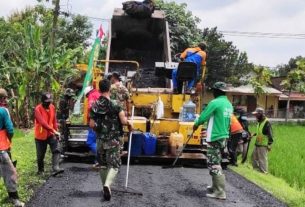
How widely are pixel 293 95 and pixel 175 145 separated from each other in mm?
49987

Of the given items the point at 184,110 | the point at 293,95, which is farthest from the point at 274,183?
the point at 293,95

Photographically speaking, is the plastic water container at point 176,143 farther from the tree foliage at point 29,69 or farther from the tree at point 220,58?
the tree at point 220,58

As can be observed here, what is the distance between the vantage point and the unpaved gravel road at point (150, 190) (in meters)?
7.33

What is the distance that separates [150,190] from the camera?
27.2ft

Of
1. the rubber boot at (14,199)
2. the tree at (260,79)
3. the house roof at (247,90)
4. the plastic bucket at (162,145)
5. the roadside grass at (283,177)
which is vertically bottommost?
the roadside grass at (283,177)

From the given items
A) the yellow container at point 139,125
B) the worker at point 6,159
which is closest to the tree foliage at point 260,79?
the yellow container at point 139,125

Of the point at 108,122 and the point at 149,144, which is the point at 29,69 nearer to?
the point at 149,144

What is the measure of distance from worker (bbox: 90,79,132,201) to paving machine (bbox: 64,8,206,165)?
318 cm

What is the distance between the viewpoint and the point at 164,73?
1245 centimetres

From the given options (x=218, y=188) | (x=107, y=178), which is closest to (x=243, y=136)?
(x=218, y=188)

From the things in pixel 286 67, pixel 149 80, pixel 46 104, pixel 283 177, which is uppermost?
pixel 286 67

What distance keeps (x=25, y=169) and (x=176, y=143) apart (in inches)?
122

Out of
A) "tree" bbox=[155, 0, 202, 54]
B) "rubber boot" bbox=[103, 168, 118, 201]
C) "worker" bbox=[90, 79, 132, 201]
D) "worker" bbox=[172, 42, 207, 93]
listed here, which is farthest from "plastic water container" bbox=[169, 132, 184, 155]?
"tree" bbox=[155, 0, 202, 54]

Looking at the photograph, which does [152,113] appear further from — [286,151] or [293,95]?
[293,95]
